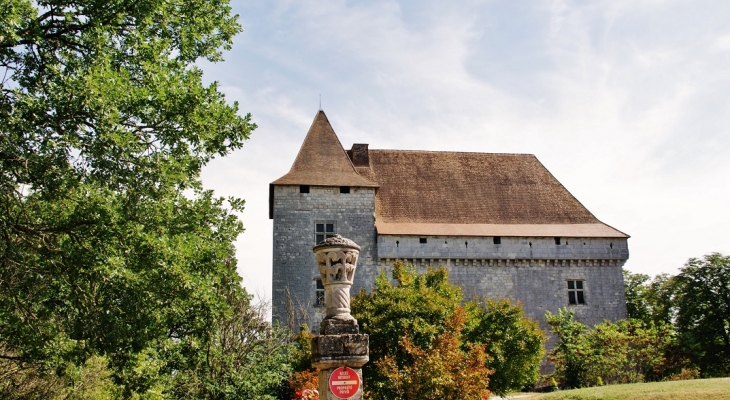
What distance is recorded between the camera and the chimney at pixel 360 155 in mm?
29319

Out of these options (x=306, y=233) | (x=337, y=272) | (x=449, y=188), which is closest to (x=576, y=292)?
(x=449, y=188)

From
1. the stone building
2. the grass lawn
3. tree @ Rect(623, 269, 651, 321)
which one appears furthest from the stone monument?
tree @ Rect(623, 269, 651, 321)

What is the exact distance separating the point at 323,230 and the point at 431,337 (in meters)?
10.8

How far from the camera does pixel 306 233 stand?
1018 inches

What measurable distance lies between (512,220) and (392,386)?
15.1m

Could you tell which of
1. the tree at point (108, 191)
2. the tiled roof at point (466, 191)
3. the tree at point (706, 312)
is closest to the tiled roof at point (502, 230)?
the tiled roof at point (466, 191)

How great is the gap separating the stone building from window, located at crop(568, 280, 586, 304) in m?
0.04

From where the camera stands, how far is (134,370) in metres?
8.68

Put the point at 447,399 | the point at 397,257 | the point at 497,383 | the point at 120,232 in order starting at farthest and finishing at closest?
the point at 397,257 < the point at 497,383 < the point at 447,399 < the point at 120,232

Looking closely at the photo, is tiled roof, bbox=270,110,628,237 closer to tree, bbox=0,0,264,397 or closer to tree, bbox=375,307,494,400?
tree, bbox=375,307,494,400

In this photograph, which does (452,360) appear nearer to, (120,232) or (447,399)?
(447,399)

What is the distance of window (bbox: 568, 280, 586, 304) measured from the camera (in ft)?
90.4

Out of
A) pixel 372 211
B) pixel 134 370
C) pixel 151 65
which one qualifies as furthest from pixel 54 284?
pixel 372 211

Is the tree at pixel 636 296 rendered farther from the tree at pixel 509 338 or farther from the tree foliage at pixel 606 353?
the tree at pixel 509 338
